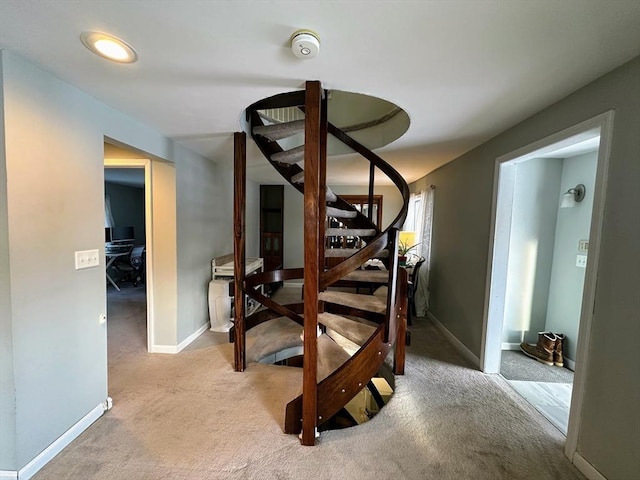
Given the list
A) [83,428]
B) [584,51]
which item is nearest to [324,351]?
[83,428]

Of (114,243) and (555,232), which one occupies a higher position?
(555,232)

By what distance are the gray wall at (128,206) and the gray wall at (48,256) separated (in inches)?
230

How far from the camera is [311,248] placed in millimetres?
1671

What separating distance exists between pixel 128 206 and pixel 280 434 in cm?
761

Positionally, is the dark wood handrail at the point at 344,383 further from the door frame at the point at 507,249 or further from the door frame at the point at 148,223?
the door frame at the point at 148,223

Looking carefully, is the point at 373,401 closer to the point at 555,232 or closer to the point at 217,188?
the point at 555,232

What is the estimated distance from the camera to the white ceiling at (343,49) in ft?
3.48

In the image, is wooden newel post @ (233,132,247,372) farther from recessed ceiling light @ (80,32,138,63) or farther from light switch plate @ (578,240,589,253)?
light switch plate @ (578,240,589,253)

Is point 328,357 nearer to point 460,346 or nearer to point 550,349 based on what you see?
point 460,346

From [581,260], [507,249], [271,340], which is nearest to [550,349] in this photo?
[581,260]

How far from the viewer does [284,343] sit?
2.94m

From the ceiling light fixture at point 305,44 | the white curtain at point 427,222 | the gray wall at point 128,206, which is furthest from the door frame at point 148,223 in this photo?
the gray wall at point 128,206

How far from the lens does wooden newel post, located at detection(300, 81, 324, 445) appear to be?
1.63 metres

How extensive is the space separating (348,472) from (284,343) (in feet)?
4.92
